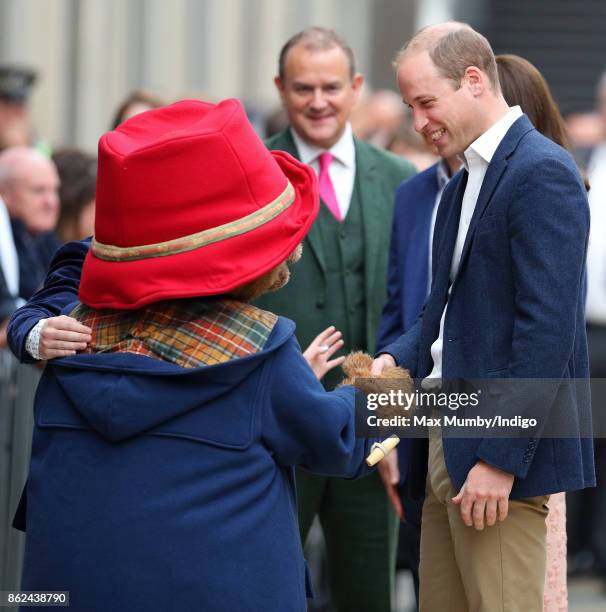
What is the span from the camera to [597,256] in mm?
7523

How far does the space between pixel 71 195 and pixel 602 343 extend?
3.06 m

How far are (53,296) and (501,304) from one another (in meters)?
1.19

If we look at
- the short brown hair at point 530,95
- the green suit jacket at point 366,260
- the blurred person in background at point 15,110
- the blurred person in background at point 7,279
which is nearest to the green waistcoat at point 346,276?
the green suit jacket at point 366,260

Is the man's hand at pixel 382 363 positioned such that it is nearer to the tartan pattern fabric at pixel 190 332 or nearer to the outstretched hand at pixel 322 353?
Result: the outstretched hand at pixel 322 353

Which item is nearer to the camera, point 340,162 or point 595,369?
point 340,162

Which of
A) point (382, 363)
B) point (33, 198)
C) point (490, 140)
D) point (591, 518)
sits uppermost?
point (490, 140)

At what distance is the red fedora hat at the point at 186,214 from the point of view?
10.3 feet

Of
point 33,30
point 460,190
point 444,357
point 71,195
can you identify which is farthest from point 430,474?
point 33,30

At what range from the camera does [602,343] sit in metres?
7.66

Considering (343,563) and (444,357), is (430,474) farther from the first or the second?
(343,563)

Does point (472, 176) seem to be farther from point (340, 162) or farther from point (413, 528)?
point (340, 162)

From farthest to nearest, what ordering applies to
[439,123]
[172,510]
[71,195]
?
[71,195]
[439,123]
[172,510]

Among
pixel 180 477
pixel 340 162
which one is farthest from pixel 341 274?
pixel 180 477

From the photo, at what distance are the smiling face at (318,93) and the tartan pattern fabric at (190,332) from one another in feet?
6.66
